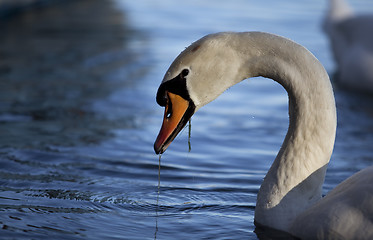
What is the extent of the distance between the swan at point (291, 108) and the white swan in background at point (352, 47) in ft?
16.5

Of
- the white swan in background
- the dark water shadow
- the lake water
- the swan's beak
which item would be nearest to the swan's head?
the swan's beak

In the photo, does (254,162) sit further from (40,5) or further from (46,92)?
(40,5)

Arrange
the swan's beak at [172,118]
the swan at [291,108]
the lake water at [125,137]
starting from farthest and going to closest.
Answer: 1. the lake water at [125,137]
2. the swan's beak at [172,118]
3. the swan at [291,108]

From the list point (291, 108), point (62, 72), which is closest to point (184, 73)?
point (291, 108)

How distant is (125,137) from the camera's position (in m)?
6.78

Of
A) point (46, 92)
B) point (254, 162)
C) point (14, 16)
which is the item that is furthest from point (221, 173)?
point (14, 16)

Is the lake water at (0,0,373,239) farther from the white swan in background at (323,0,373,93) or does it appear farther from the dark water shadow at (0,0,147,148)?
the white swan in background at (323,0,373,93)

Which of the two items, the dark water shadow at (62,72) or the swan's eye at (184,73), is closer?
the swan's eye at (184,73)

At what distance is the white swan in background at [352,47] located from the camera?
911 cm

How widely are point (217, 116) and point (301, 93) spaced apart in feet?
11.9

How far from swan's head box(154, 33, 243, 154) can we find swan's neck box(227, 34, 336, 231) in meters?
0.09

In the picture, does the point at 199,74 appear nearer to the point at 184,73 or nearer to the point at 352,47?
the point at 184,73

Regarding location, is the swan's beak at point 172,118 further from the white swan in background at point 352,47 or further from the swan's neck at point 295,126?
the white swan in background at point 352,47

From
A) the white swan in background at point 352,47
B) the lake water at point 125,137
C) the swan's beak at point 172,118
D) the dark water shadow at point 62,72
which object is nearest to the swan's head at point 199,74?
the swan's beak at point 172,118
